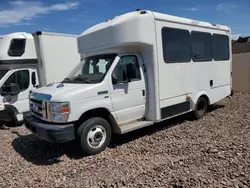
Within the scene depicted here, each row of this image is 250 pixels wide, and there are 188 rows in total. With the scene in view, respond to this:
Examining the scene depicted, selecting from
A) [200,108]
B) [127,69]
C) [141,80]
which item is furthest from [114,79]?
[200,108]

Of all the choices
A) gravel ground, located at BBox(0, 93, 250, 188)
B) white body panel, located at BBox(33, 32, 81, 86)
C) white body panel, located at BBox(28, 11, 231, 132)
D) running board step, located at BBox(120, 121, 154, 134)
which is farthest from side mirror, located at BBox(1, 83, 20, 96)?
running board step, located at BBox(120, 121, 154, 134)

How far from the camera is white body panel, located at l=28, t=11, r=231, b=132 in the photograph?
5066 mm

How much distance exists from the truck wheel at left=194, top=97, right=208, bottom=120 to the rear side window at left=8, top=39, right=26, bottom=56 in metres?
6.08

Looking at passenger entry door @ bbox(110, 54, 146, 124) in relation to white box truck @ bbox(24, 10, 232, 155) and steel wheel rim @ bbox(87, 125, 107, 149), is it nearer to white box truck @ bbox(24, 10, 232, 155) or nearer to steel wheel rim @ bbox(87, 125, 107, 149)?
white box truck @ bbox(24, 10, 232, 155)

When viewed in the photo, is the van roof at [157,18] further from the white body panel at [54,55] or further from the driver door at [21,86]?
the driver door at [21,86]

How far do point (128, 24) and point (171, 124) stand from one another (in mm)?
3366

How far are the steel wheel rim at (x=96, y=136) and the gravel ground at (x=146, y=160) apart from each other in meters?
0.27

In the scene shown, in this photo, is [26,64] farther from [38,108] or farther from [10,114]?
[38,108]

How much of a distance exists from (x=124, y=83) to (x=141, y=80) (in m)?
0.56

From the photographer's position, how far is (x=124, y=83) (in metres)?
5.55

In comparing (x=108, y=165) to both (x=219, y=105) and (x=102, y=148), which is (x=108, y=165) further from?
(x=219, y=105)

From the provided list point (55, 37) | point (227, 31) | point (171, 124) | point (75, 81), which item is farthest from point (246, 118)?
point (55, 37)

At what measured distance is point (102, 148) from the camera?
17.3 ft

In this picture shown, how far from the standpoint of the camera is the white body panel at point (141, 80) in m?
5.07
